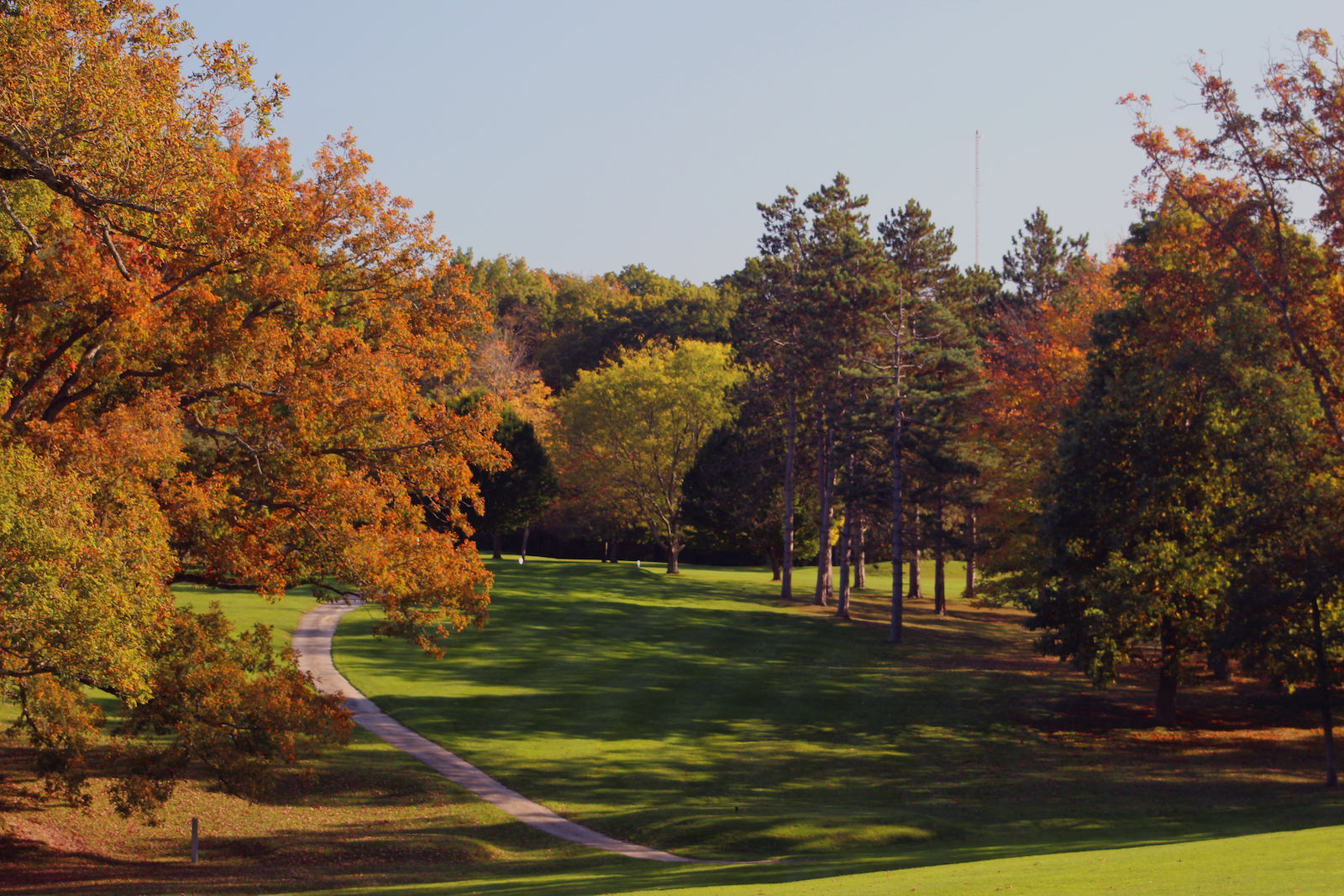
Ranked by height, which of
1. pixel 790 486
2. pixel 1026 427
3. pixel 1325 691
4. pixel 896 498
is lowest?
pixel 1325 691

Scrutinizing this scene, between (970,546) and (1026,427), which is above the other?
(1026,427)

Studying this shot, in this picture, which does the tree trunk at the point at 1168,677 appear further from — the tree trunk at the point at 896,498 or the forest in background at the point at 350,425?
the tree trunk at the point at 896,498

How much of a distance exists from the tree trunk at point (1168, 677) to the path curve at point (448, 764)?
17809mm

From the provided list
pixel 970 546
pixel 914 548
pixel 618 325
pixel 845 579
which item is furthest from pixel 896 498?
pixel 618 325

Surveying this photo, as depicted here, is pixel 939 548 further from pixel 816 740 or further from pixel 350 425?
pixel 350 425

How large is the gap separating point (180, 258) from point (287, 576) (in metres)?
5.85

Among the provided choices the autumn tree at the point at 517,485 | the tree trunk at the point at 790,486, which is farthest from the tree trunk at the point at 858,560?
the autumn tree at the point at 517,485

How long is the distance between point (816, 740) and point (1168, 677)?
37.3 ft

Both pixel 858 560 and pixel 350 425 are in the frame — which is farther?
pixel 858 560

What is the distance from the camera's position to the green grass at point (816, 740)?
23.1 metres

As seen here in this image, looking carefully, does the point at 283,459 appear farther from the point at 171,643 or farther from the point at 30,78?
the point at 30,78

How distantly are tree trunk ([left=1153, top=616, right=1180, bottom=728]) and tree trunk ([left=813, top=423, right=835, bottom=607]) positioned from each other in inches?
807

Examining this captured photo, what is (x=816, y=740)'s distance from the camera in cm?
3209

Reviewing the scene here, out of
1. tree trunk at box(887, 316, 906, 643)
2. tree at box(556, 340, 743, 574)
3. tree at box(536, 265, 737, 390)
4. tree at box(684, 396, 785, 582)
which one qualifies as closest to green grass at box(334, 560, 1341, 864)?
tree trunk at box(887, 316, 906, 643)
